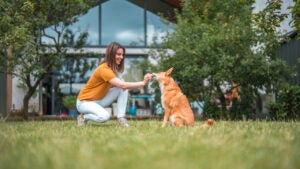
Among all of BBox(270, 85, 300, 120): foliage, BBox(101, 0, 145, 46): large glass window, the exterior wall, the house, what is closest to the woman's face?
Result: BBox(270, 85, 300, 120): foliage

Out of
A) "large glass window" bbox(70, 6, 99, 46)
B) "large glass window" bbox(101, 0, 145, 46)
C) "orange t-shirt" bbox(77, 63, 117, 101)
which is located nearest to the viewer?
"orange t-shirt" bbox(77, 63, 117, 101)

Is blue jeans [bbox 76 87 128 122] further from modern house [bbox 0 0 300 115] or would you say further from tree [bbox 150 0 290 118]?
modern house [bbox 0 0 300 115]

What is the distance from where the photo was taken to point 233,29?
898 cm

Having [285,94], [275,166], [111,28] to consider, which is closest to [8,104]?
[111,28]

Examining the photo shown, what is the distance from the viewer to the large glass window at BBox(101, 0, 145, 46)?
15.0 m

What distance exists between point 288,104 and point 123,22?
8.38m

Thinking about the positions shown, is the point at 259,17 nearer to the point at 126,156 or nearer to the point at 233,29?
the point at 233,29

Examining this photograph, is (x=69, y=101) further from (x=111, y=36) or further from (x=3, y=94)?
(x=111, y=36)

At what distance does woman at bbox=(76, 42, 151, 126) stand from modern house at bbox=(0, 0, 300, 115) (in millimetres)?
8058

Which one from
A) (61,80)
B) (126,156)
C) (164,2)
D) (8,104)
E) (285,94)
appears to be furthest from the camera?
(164,2)

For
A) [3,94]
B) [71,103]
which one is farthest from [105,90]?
[3,94]

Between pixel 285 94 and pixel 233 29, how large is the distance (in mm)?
2007

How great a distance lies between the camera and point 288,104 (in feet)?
29.0

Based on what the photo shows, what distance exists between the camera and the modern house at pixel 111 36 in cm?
1427
